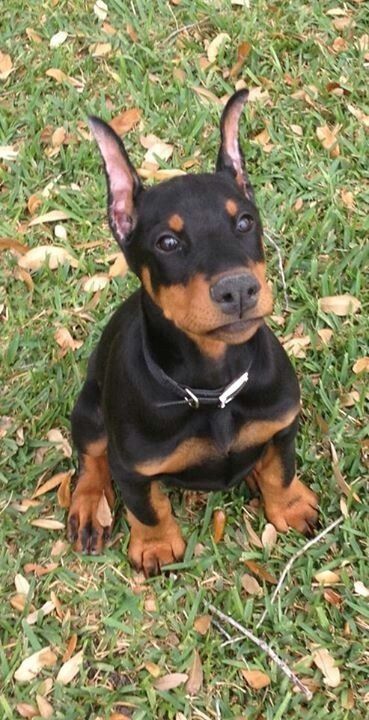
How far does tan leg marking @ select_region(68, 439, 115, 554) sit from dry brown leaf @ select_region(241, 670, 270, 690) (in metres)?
0.84

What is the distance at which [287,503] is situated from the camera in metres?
4.00

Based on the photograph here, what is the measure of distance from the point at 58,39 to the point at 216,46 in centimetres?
99

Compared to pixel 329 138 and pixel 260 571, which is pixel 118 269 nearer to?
pixel 329 138

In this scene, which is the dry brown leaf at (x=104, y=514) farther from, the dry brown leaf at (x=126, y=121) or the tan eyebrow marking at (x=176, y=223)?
the dry brown leaf at (x=126, y=121)

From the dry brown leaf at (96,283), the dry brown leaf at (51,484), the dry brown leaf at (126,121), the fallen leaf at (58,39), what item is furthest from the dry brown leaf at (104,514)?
the fallen leaf at (58,39)

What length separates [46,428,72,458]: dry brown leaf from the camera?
443 centimetres

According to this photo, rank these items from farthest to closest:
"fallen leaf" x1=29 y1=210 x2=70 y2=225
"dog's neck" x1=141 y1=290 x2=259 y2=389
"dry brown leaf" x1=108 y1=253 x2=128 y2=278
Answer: "fallen leaf" x1=29 y1=210 x2=70 y2=225 → "dry brown leaf" x1=108 y1=253 x2=128 y2=278 → "dog's neck" x1=141 y1=290 x2=259 y2=389

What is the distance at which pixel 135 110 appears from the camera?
18.3ft

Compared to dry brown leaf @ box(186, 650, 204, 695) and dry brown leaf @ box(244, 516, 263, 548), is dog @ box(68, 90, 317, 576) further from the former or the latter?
dry brown leaf @ box(186, 650, 204, 695)

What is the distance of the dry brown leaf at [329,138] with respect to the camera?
17.3 ft

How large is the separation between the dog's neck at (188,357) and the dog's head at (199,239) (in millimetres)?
77

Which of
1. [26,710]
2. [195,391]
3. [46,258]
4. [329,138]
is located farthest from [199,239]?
[329,138]

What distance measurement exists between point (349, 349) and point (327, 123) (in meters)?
1.59

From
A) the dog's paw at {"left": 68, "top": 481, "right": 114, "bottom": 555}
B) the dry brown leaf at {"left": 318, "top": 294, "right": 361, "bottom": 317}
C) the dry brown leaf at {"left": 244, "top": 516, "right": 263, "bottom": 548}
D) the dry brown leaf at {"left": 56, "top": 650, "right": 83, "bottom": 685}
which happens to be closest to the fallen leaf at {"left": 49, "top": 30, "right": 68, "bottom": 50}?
the dry brown leaf at {"left": 318, "top": 294, "right": 361, "bottom": 317}
